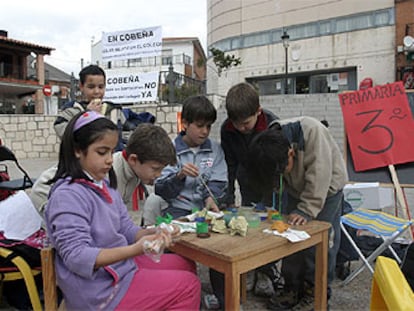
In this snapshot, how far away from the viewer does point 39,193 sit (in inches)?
84.8

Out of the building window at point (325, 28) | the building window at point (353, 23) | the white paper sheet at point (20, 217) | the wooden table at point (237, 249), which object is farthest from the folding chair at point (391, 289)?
the building window at point (325, 28)

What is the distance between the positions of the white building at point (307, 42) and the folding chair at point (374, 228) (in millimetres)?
16396

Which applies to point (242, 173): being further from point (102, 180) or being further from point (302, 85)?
point (302, 85)

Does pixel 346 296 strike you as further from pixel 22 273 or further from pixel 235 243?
pixel 22 273

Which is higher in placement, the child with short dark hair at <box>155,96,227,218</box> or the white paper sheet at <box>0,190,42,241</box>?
the child with short dark hair at <box>155,96,227,218</box>

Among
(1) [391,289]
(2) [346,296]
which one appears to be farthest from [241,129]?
(1) [391,289]

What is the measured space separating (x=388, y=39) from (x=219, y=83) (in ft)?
32.3

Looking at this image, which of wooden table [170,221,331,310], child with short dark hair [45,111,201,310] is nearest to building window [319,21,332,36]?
wooden table [170,221,331,310]

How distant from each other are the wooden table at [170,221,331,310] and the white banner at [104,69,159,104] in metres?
5.56

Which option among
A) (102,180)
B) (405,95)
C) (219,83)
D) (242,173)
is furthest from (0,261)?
(219,83)

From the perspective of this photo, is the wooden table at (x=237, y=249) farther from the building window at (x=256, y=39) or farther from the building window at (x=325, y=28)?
the building window at (x=256, y=39)

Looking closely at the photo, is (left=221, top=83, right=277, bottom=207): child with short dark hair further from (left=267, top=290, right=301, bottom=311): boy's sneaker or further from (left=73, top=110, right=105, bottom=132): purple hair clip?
(left=73, top=110, right=105, bottom=132): purple hair clip

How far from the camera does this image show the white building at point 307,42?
1777 centimetres

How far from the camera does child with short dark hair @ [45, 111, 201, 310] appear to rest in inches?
54.7
